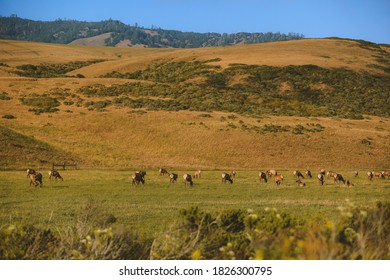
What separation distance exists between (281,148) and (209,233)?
162 ft

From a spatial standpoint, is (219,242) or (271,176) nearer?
(219,242)

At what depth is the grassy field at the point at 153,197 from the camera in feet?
68.1

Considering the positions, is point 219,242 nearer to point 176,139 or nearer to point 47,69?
point 176,139

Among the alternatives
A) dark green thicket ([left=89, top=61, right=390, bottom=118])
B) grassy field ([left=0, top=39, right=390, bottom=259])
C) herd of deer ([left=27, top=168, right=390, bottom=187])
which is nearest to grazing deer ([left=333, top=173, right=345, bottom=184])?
herd of deer ([left=27, top=168, right=390, bottom=187])

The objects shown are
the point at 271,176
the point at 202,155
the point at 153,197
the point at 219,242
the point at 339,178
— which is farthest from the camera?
the point at 202,155

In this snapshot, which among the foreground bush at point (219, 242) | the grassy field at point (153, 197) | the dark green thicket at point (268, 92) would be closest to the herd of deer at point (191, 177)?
the grassy field at point (153, 197)

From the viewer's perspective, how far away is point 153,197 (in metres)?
29.6

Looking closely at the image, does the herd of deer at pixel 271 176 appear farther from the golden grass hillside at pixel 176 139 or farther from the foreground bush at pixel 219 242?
the foreground bush at pixel 219 242

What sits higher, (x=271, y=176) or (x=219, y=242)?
(x=219, y=242)

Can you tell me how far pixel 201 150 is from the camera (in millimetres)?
58156

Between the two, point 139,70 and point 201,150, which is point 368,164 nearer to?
point 201,150

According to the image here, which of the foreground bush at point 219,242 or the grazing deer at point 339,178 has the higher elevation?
the foreground bush at point 219,242

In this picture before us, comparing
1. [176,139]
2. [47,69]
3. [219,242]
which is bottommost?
[176,139]

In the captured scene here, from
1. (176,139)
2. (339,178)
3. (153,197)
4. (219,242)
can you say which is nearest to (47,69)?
(176,139)
